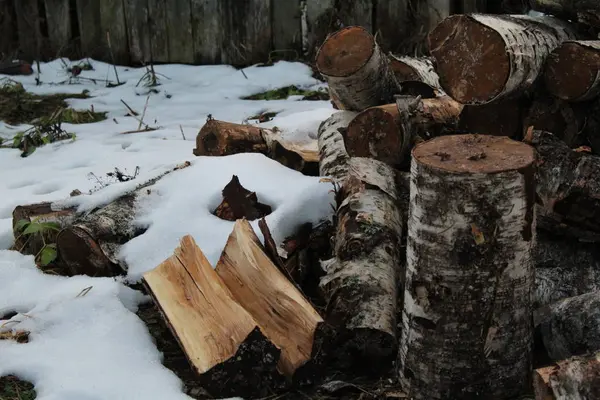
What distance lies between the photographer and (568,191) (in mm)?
2803

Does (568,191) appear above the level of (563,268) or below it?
above

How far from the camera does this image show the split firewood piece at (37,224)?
355 cm

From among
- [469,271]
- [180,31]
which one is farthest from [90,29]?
[469,271]

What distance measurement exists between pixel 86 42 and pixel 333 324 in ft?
19.1

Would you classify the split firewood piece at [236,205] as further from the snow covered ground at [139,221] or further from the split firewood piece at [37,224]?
the split firewood piece at [37,224]

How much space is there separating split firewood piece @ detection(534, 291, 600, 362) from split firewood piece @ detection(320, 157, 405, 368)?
550mm

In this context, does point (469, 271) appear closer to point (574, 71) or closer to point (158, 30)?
point (574, 71)

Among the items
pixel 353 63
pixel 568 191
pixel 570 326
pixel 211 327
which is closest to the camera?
pixel 570 326

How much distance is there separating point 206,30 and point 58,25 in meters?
1.60

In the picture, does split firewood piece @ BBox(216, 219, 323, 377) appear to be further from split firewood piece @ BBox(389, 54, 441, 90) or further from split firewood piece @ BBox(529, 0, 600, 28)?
split firewood piece @ BBox(529, 0, 600, 28)

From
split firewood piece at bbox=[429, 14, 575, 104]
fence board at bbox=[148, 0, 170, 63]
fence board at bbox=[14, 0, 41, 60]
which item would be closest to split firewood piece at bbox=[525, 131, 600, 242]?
split firewood piece at bbox=[429, 14, 575, 104]

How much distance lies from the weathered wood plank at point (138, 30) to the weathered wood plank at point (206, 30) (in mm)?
510

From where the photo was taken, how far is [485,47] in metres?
3.05

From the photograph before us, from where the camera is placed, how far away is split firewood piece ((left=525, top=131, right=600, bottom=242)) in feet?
9.14
